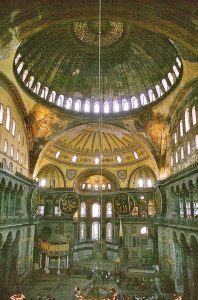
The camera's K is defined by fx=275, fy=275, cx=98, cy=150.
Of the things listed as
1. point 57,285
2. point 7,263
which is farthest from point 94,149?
point 7,263

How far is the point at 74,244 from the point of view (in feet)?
118

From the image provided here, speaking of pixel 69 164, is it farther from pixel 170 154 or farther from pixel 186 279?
pixel 186 279

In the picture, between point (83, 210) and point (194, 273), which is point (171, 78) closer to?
point (194, 273)

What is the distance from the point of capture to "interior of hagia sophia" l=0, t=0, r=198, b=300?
19125mm

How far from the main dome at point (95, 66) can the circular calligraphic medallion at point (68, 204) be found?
9277 mm

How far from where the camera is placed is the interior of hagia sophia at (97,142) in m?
19.1

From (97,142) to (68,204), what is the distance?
10313 mm

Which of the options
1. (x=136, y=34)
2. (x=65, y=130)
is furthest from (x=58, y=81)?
(x=136, y=34)

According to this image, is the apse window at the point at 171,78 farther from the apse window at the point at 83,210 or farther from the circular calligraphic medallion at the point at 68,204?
the apse window at the point at 83,210

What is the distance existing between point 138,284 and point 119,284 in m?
2.00

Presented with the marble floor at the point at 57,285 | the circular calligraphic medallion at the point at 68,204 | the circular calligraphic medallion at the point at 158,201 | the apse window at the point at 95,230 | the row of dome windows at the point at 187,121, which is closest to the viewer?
the row of dome windows at the point at 187,121

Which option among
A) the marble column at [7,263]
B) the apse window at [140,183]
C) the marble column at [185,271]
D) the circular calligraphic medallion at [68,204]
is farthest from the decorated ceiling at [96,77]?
the marble column at [185,271]

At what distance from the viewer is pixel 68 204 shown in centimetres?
2856

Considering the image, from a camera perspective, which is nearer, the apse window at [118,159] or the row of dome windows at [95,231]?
the apse window at [118,159]
